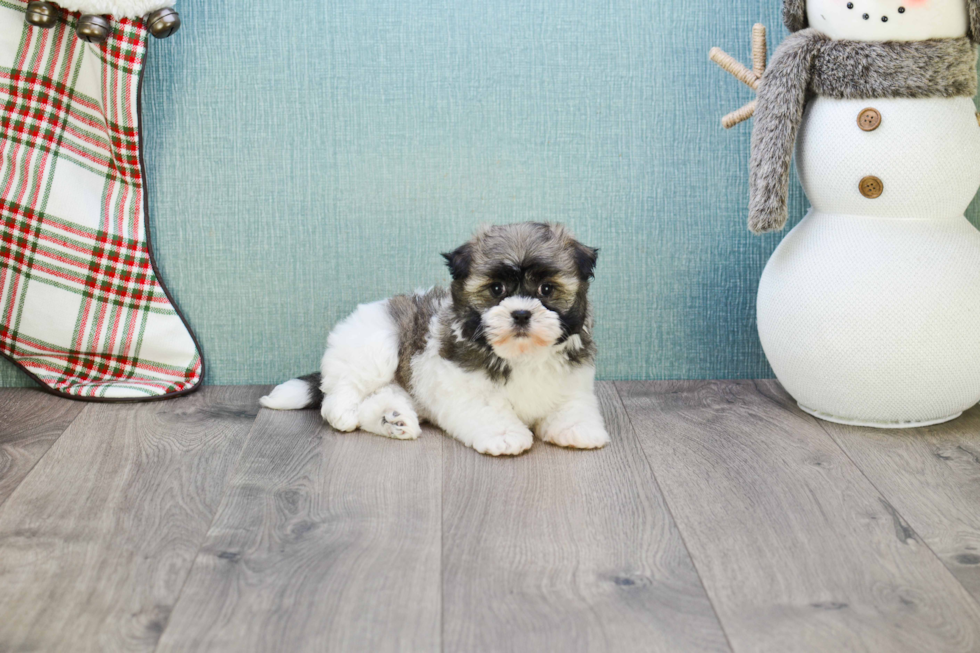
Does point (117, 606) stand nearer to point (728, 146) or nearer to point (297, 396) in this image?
point (297, 396)

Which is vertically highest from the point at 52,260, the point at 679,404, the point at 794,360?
the point at 52,260

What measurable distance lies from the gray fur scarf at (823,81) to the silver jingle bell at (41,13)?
5.43 feet

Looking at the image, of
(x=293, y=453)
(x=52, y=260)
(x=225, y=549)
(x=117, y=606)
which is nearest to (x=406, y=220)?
(x=293, y=453)

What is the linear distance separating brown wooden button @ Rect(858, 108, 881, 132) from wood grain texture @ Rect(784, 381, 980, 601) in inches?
27.0

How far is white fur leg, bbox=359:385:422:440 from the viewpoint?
6.86ft

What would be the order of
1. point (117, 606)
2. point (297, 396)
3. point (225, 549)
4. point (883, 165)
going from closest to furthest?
point (117, 606) < point (225, 549) < point (883, 165) < point (297, 396)

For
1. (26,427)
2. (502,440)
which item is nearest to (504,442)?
(502,440)

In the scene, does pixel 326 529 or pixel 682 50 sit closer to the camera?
pixel 326 529

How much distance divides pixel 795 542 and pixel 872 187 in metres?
0.87

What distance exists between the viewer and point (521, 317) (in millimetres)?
1829

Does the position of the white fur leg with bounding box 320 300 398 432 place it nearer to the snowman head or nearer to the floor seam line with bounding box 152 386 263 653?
the floor seam line with bounding box 152 386 263 653

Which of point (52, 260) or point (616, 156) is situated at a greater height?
point (616, 156)

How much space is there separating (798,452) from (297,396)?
1203mm

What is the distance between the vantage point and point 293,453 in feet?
6.57
